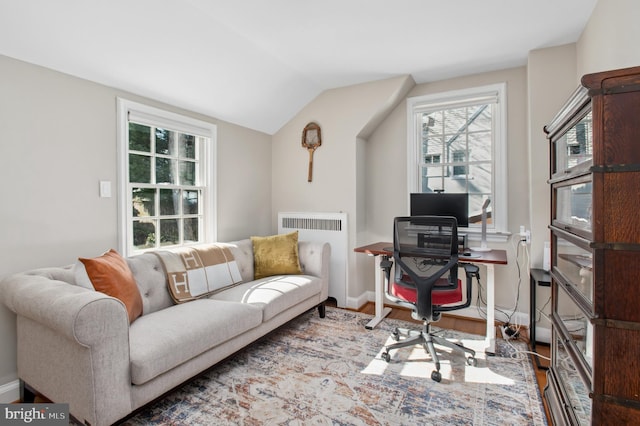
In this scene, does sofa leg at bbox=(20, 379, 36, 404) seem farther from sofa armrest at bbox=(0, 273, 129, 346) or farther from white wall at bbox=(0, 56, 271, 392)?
sofa armrest at bbox=(0, 273, 129, 346)

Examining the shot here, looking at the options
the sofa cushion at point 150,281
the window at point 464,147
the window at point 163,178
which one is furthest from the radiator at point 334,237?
the sofa cushion at point 150,281

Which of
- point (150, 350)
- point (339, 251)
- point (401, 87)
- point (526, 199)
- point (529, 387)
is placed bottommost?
point (529, 387)

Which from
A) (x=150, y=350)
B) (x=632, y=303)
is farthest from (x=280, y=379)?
(x=632, y=303)

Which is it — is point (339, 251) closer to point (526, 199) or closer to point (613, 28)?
point (526, 199)

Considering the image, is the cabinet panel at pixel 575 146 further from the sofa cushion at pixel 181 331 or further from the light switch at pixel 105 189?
the light switch at pixel 105 189

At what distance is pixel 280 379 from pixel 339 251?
1.73 m

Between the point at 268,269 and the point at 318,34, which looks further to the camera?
A: the point at 268,269

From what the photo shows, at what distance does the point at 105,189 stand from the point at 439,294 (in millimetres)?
2580

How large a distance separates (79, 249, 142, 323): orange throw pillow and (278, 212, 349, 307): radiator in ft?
6.75

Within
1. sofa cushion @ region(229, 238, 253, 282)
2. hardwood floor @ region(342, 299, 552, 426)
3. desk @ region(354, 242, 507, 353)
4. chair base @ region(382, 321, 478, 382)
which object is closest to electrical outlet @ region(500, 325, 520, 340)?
hardwood floor @ region(342, 299, 552, 426)

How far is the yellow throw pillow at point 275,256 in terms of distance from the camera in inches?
129

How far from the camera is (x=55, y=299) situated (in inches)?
62.1

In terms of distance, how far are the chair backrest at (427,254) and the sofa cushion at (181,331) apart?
117cm

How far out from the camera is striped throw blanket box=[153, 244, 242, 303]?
8.31 ft
